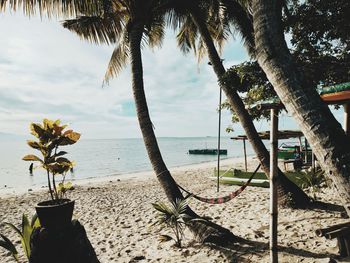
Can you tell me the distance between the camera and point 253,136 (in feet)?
21.6

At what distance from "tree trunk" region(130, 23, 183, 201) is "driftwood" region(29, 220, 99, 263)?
2054 millimetres

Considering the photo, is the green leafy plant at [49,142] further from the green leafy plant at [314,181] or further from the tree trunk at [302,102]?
the green leafy plant at [314,181]

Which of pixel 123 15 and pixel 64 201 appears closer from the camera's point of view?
pixel 64 201

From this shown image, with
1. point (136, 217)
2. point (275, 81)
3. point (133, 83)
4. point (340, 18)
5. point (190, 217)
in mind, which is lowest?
point (136, 217)

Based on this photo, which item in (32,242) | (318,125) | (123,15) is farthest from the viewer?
(123,15)

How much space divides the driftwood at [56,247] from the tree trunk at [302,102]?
2983mm

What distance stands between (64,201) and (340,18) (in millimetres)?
6576

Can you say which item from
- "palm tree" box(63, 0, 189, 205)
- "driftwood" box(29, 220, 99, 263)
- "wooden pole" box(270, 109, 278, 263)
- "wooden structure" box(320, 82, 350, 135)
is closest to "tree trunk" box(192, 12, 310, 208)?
"palm tree" box(63, 0, 189, 205)

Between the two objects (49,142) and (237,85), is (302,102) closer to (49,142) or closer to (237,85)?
(49,142)

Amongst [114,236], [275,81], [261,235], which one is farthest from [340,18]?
[114,236]

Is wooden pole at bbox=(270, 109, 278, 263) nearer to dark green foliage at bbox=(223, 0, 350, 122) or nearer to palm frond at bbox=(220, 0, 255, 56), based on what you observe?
dark green foliage at bbox=(223, 0, 350, 122)

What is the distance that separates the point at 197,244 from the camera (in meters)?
4.79

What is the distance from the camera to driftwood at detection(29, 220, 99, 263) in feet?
10.5

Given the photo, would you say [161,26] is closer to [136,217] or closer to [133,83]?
[133,83]
